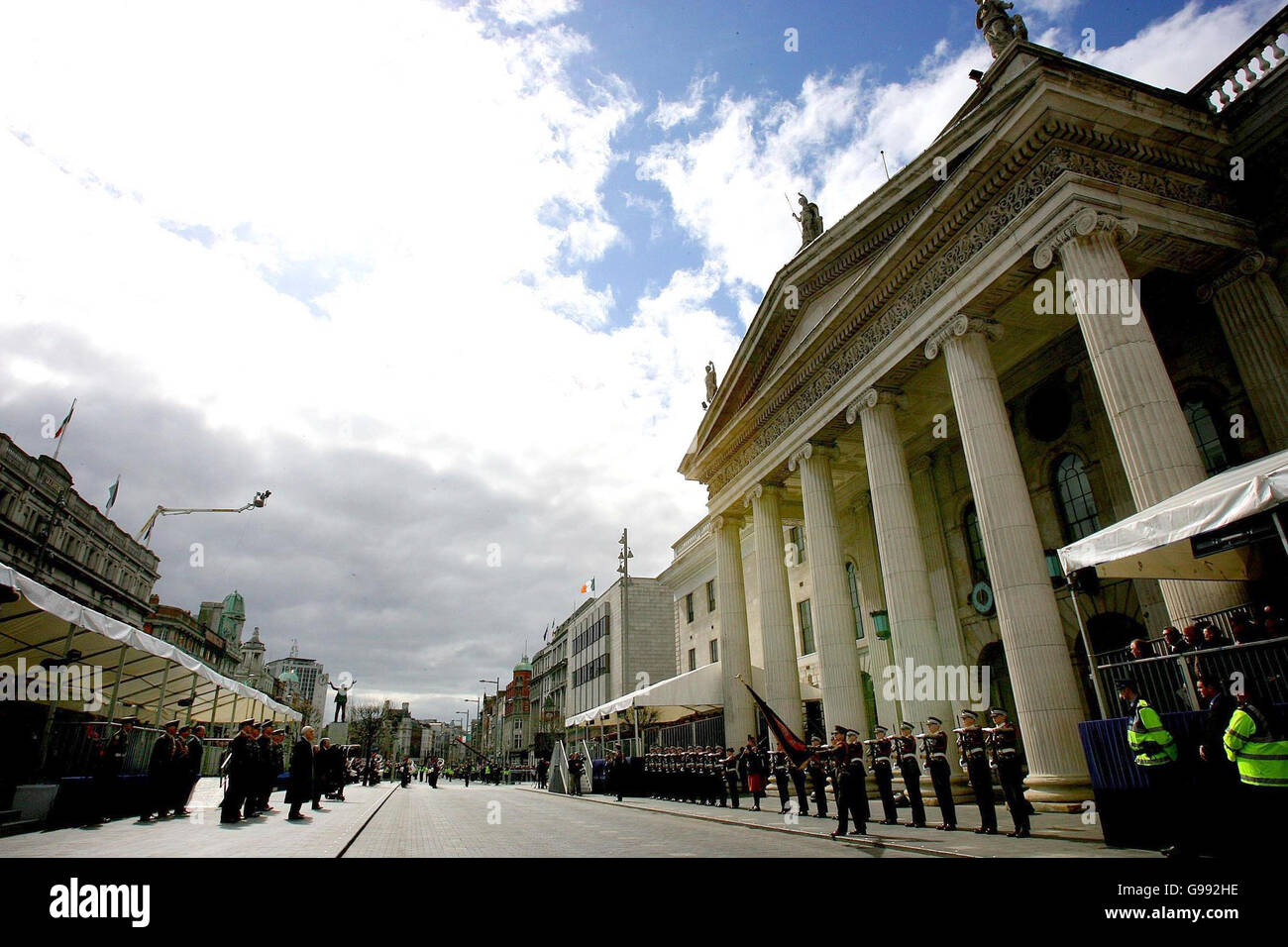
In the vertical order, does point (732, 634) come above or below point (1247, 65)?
below

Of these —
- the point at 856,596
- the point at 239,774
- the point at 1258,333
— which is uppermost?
the point at 1258,333

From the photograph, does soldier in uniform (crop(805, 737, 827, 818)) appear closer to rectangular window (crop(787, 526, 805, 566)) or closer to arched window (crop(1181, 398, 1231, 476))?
arched window (crop(1181, 398, 1231, 476))

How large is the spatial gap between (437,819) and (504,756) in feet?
304

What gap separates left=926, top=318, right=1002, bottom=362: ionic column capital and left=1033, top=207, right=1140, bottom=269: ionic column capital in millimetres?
1971

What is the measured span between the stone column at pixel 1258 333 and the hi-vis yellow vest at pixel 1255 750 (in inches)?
341

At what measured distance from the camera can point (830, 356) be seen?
19.4 metres

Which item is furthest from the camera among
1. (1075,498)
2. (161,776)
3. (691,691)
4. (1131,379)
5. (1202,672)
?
(691,691)

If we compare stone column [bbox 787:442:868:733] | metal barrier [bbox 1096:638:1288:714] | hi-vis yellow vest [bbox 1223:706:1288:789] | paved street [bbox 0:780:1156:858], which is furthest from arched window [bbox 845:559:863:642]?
hi-vis yellow vest [bbox 1223:706:1288:789]

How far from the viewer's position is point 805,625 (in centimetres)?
2703

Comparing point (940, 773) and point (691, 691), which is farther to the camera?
point (691, 691)

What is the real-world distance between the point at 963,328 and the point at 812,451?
6353 mm

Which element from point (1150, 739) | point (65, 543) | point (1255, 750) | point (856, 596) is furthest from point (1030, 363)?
point (65, 543)

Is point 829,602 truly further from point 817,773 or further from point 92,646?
point 92,646

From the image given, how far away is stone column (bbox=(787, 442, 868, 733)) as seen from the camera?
17.7 metres
